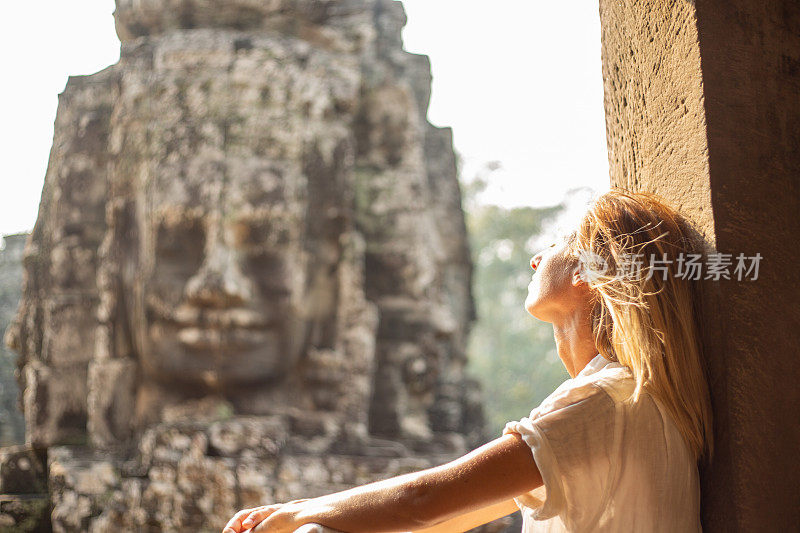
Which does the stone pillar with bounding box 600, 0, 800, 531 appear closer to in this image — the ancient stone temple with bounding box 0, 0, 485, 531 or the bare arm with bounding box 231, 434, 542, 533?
the bare arm with bounding box 231, 434, 542, 533

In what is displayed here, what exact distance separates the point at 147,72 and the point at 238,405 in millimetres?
2159

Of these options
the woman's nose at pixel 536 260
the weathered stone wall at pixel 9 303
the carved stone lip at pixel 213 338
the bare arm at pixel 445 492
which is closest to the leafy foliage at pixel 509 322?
the weathered stone wall at pixel 9 303

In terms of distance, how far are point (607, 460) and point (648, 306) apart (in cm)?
26

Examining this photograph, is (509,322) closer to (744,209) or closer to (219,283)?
(219,283)

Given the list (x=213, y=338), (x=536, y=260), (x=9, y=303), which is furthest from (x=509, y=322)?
(x=536, y=260)

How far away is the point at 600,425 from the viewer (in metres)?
1.08

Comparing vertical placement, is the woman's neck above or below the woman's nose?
below

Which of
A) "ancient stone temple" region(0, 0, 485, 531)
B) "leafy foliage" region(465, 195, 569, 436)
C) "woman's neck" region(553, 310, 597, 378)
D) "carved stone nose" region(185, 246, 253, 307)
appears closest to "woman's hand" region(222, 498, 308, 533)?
"woman's neck" region(553, 310, 597, 378)

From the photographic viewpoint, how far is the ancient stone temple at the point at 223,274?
404 cm

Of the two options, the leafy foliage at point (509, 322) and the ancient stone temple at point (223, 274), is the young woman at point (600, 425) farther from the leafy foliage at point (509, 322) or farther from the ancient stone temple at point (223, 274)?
the leafy foliage at point (509, 322)

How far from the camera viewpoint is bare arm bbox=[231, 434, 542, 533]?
3.37 ft

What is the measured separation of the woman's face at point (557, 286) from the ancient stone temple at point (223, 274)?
2576 millimetres

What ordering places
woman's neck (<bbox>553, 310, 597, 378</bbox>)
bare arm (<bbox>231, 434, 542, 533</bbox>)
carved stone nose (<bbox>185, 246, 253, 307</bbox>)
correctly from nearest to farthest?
bare arm (<bbox>231, 434, 542, 533</bbox>), woman's neck (<bbox>553, 310, 597, 378</bbox>), carved stone nose (<bbox>185, 246, 253, 307</bbox>)

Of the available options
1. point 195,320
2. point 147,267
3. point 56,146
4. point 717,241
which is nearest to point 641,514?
point 717,241
